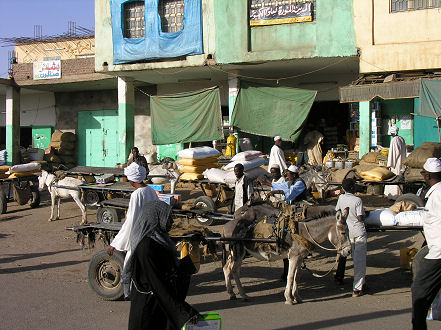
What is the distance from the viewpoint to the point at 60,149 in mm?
23328

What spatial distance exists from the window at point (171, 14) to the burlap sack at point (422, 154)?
10.4 m

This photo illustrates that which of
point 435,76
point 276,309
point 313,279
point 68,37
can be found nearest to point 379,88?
point 435,76

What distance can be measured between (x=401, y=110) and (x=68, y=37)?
54.0 feet

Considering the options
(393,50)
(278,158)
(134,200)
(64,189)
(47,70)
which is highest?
(47,70)

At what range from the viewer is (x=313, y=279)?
7.69 m

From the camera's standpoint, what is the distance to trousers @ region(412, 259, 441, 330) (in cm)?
464

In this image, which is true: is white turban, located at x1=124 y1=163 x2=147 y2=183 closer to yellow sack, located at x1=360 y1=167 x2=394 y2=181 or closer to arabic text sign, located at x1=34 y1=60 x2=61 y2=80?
yellow sack, located at x1=360 y1=167 x2=394 y2=181

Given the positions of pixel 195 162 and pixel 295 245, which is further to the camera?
pixel 195 162

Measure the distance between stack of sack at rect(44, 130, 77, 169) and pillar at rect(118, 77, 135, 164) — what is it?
5128 mm

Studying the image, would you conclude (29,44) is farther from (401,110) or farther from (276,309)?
(276,309)

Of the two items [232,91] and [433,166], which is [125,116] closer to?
[232,91]

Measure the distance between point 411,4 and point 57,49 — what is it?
17.2 meters

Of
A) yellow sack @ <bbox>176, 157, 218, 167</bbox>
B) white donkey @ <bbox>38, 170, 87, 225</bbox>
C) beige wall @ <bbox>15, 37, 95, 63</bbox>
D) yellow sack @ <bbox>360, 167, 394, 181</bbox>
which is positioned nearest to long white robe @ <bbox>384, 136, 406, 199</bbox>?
yellow sack @ <bbox>360, 167, 394, 181</bbox>

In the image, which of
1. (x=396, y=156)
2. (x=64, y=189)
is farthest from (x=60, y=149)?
(x=396, y=156)
